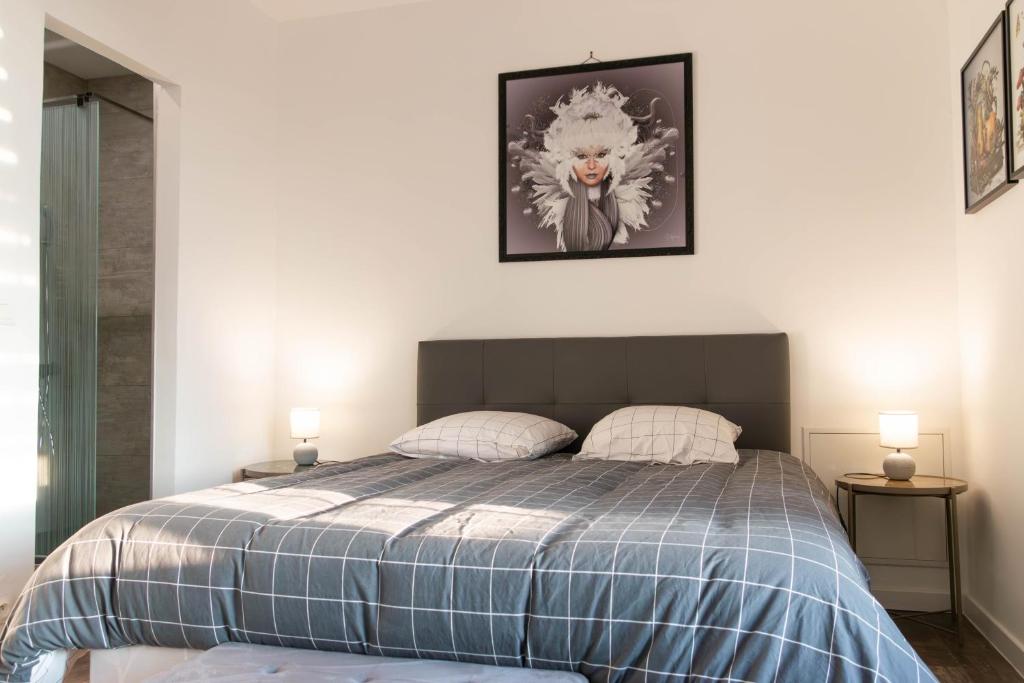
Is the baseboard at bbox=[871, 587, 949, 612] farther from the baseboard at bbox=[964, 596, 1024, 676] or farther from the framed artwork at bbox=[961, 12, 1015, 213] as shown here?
the framed artwork at bbox=[961, 12, 1015, 213]

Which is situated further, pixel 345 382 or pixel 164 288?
pixel 345 382

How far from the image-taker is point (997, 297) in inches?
112

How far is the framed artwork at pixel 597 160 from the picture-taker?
374 cm

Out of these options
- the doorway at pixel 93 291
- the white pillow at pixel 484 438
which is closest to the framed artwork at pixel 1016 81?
the white pillow at pixel 484 438

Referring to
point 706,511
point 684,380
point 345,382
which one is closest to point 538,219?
point 684,380

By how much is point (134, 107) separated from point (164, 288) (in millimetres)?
1516

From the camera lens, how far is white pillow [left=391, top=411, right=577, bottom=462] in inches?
127

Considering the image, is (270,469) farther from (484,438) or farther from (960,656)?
(960,656)

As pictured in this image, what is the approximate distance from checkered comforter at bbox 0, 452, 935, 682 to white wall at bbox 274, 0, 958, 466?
5.42 feet

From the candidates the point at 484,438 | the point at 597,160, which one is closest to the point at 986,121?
the point at 597,160

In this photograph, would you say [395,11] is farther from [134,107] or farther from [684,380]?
[684,380]

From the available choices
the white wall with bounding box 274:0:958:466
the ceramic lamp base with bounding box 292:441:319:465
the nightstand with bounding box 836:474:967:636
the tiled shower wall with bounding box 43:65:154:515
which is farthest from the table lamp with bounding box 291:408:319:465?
the nightstand with bounding box 836:474:967:636

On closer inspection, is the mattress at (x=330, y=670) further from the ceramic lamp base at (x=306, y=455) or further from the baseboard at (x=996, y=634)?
the ceramic lamp base at (x=306, y=455)

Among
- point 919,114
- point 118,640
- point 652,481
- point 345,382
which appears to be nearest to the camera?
point 118,640
